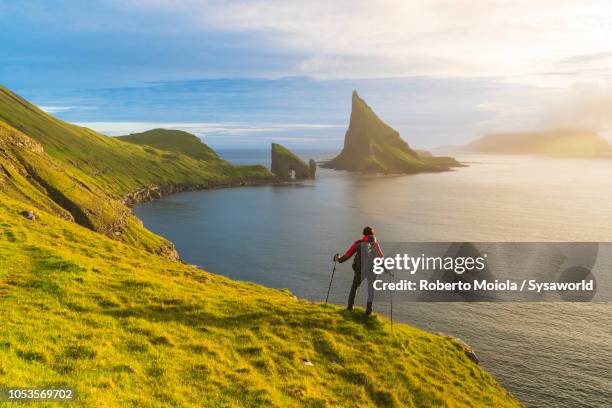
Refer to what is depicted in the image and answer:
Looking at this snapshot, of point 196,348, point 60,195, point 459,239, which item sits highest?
point 60,195

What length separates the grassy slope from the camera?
16.2m

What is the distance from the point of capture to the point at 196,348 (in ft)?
67.9

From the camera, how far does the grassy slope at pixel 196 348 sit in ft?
53.2

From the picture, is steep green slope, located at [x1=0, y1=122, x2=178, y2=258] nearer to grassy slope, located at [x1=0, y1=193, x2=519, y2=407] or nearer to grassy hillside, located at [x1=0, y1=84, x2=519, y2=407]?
grassy hillside, located at [x1=0, y1=84, x2=519, y2=407]

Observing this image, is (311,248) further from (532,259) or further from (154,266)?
(154,266)

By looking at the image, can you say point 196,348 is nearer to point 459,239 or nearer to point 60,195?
point 60,195

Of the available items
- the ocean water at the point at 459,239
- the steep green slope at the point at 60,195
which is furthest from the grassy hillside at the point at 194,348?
the steep green slope at the point at 60,195

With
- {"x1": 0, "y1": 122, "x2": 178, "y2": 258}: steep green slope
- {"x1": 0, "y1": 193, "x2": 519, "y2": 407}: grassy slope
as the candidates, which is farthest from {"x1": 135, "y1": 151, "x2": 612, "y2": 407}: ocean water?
{"x1": 0, "y1": 193, "x2": 519, "y2": 407}: grassy slope

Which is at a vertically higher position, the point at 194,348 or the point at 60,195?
the point at 60,195

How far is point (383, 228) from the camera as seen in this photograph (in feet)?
466

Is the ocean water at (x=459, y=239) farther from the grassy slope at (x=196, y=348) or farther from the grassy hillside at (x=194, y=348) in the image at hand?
the grassy hillside at (x=194, y=348)

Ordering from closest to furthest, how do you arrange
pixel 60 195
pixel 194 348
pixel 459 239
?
1. pixel 194 348
2. pixel 60 195
3. pixel 459 239

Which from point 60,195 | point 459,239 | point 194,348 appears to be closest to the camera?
point 194,348

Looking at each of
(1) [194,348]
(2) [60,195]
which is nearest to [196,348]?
(1) [194,348]
